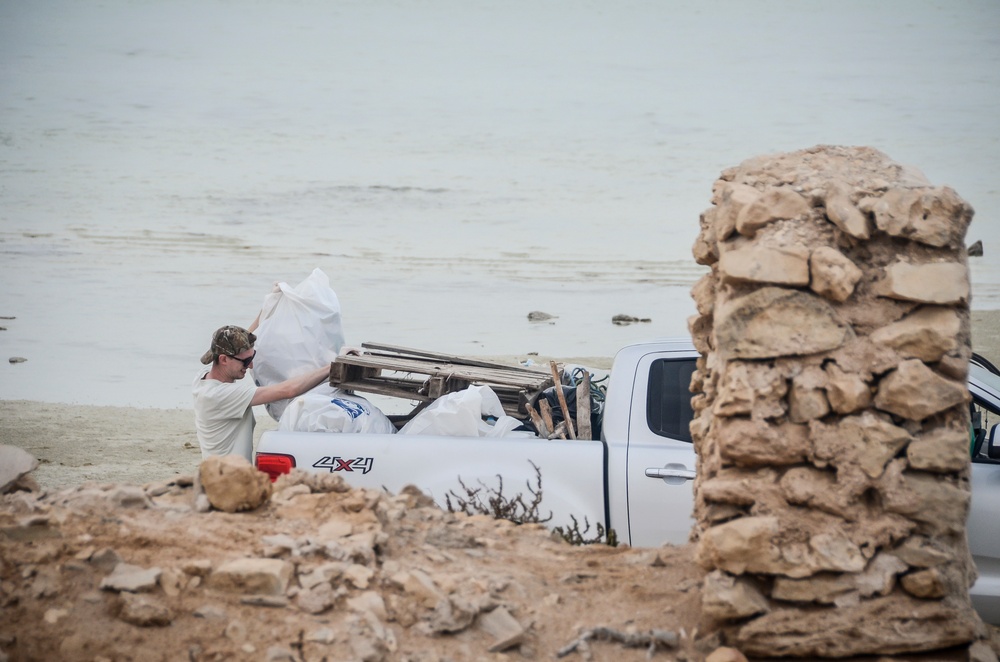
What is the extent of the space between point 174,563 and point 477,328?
14.5m

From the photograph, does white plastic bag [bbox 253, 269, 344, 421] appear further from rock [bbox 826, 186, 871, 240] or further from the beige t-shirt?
rock [bbox 826, 186, 871, 240]

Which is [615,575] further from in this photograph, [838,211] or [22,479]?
[22,479]

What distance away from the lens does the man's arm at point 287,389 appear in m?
6.84

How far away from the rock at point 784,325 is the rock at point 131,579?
8.31ft

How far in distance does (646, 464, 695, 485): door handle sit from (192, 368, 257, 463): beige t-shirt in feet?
8.87

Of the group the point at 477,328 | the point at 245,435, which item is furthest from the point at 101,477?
the point at 477,328

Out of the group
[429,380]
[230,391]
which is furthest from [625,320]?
[230,391]

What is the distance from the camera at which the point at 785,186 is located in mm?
4461

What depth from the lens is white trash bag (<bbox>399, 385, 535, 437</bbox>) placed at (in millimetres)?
6441

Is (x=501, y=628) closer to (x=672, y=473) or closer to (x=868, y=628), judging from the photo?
(x=868, y=628)

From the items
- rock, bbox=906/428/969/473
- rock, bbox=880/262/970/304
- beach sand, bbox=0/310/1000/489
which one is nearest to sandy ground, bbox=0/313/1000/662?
rock, bbox=906/428/969/473

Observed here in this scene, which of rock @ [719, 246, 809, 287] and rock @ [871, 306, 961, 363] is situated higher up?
rock @ [719, 246, 809, 287]

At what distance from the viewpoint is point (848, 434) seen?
164 inches

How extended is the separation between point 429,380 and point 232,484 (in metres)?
1.97
